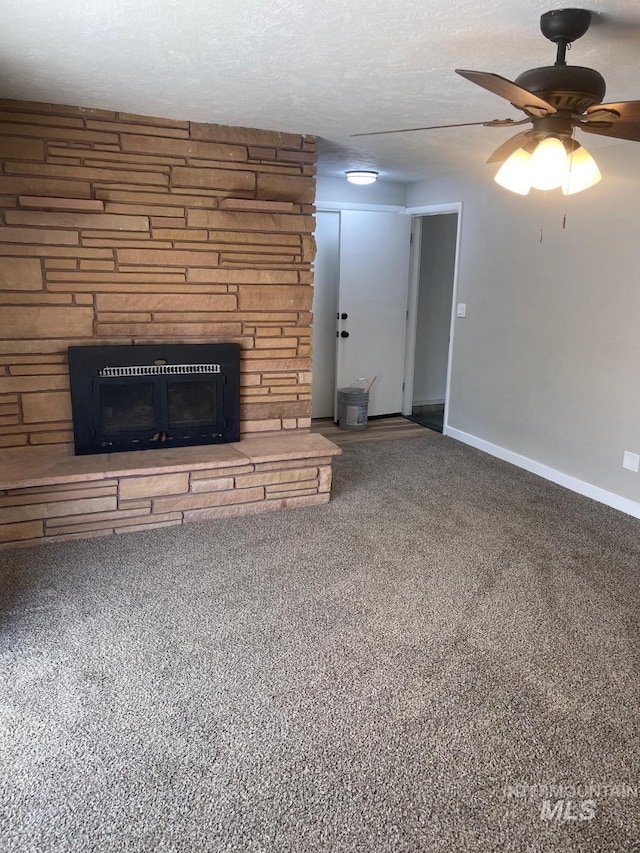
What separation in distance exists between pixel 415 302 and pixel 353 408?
1.31m

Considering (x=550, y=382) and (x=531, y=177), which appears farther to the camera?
(x=550, y=382)

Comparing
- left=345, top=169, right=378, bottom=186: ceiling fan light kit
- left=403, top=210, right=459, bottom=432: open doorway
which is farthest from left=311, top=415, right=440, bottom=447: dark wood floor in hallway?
left=345, top=169, right=378, bottom=186: ceiling fan light kit

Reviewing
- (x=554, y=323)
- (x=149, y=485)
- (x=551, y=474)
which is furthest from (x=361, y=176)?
(x=149, y=485)

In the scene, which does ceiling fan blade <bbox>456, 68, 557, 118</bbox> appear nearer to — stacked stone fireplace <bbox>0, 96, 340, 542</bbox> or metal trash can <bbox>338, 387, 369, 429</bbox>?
stacked stone fireplace <bbox>0, 96, 340, 542</bbox>

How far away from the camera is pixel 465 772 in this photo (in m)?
1.86

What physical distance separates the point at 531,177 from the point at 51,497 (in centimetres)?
275

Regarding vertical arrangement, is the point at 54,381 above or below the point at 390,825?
above

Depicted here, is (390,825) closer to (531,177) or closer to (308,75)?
(531,177)

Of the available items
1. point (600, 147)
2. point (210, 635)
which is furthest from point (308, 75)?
point (210, 635)

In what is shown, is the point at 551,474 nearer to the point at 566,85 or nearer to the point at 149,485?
the point at 149,485

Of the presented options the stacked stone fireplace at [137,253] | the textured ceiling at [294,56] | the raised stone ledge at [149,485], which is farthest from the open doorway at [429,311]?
the textured ceiling at [294,56]

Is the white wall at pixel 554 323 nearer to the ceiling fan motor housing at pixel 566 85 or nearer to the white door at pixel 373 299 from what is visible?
the white door at pixel 373 299

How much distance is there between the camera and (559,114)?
186cm

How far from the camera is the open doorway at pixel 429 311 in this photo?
616 centimetres
